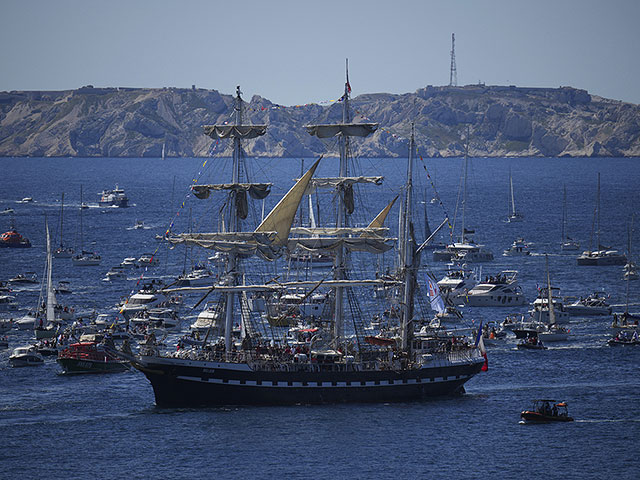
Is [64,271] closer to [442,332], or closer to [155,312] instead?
[155,312]

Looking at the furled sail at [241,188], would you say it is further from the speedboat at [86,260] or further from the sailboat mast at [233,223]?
the speedboat at [86,260]

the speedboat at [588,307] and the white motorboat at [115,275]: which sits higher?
the white motorboat at [115,275]

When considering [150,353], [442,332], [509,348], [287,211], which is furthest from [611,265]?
[150,353]

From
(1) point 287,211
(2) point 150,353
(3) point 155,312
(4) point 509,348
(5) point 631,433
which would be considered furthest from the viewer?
(3) point 155,312

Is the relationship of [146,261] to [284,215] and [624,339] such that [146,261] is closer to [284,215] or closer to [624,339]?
[284,215]

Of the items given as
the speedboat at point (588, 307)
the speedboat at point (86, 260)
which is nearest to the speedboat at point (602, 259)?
the speedboat at point (588, 307)

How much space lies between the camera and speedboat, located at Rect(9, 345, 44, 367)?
110 m

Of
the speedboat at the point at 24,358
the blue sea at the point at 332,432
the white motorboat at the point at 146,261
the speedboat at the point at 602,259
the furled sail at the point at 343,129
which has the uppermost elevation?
the furled sail at the point at 343,129

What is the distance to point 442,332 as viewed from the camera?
10988 cm

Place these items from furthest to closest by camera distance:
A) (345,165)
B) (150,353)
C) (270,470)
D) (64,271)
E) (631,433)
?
(64,271), (345,165), (150,353), (631,433), (270,470)

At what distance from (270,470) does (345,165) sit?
3996 centimetres

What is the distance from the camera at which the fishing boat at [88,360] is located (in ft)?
353

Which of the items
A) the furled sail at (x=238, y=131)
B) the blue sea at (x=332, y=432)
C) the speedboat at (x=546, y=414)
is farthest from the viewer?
the furled sail at (x=238, y=131)

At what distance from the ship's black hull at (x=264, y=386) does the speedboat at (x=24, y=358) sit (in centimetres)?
2318
